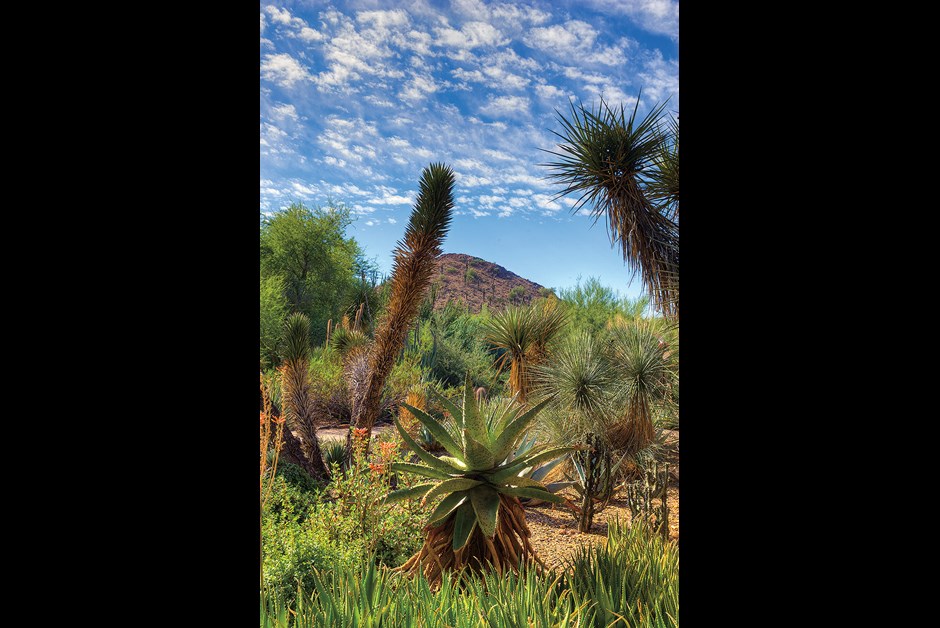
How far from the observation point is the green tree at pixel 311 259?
83.1 feet

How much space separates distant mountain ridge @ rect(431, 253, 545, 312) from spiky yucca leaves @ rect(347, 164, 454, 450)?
1500 inches

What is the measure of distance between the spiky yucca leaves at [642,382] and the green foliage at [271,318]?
11552 millimetres

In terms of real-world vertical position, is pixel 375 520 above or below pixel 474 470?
below

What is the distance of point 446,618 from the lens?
67.2 inches

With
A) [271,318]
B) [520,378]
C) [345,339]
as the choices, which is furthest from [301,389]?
[271,318]

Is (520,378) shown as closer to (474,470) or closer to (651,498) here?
(651,498)

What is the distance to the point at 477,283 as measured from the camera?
5291 centimetres

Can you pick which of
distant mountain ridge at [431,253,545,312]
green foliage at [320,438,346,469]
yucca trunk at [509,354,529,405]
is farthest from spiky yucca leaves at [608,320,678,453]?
distant mountain ridge at [431,253,545,312]

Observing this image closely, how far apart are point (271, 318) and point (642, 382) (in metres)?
16.0

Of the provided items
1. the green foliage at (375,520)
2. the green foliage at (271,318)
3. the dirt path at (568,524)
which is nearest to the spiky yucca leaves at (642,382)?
the dirt path at (568,524)

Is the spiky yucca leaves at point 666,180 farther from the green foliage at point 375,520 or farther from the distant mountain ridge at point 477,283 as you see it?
the distant mountain ridge at point 477,283

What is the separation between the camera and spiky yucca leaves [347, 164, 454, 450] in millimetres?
6258

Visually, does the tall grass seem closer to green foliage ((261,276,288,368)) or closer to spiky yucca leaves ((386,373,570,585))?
spiky yucca leaves ((386,373,570,585))
